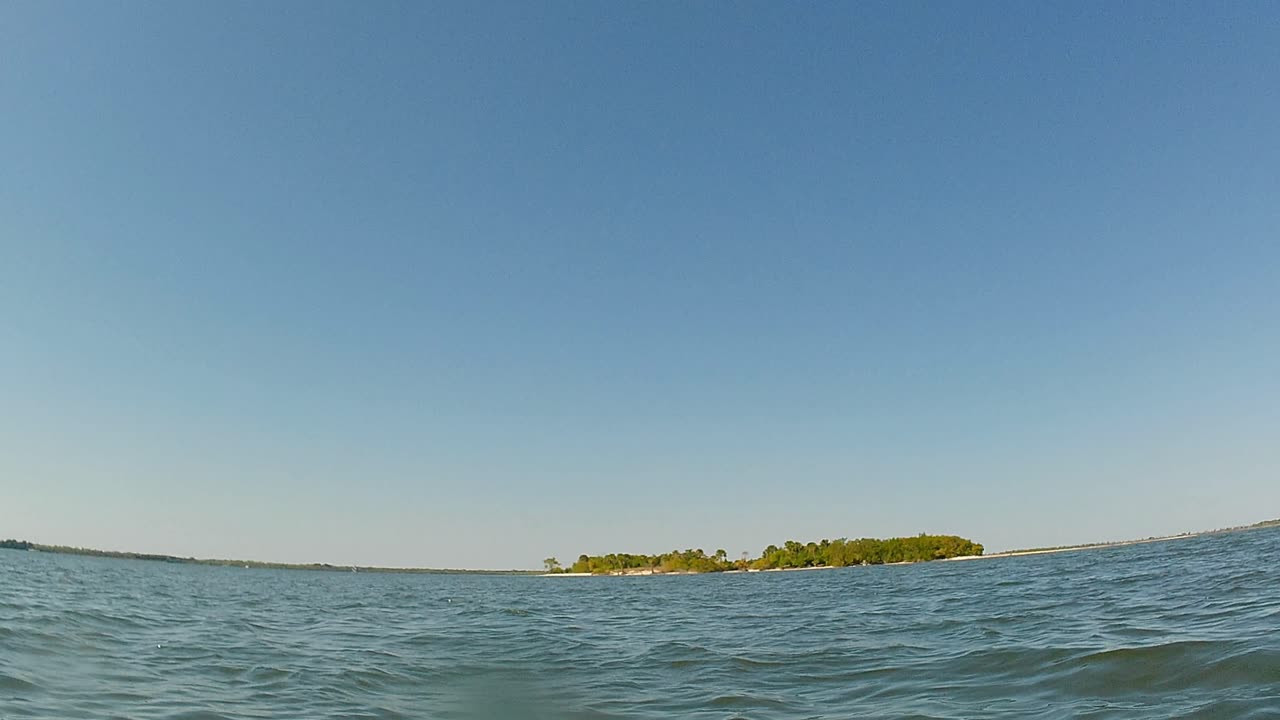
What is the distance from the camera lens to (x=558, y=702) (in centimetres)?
968

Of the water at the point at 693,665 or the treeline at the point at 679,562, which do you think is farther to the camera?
the treeline at the point at 679,562

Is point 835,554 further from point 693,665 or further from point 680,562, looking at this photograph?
point 693,665

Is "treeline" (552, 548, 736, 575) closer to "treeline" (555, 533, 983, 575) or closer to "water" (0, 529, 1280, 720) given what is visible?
"treeline" (555, 533, 983, 575)

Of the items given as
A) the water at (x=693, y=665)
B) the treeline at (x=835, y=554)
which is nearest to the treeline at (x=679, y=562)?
the treeline at (x=835, y=554)

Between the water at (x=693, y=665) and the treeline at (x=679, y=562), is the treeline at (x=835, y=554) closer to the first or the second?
the treeline at (x=679, y=562)

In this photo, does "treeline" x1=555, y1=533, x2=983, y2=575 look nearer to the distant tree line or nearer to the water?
the distant tree line

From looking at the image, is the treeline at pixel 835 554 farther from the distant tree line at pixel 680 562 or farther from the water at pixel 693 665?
the water at pixel 693 665

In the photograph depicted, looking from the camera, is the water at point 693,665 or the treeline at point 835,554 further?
the treeline at point 835,554

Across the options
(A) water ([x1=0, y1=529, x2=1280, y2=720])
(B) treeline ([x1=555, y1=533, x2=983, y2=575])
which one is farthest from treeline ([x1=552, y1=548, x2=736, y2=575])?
(A) water ([x1=0, y1=529, x2=1280, y2=720])

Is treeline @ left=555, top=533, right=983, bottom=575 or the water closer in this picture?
the water

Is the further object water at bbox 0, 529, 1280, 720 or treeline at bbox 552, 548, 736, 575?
treeline at bbox 552, 548, 736, 575

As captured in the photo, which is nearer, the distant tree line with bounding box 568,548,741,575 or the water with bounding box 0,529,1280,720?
the water with bounding box 0,529,1280,720

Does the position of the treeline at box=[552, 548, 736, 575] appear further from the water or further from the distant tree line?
the water

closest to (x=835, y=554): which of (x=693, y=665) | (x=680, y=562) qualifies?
(x=680, y=562)
